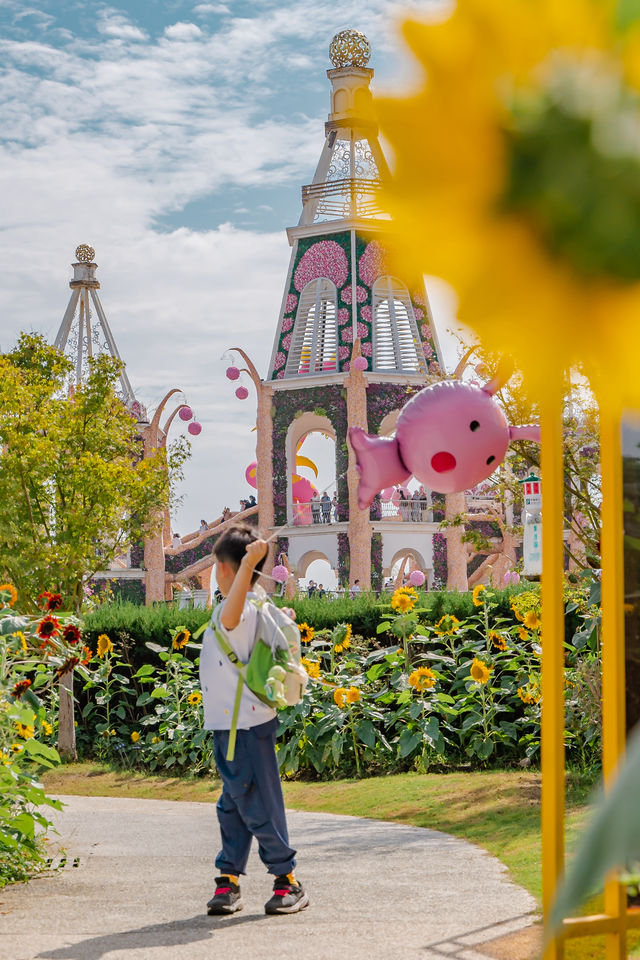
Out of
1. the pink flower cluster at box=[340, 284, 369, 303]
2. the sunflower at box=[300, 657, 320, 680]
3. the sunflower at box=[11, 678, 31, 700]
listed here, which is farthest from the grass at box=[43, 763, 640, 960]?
the pink flower cluster at box=[340, 284, 369, 303]

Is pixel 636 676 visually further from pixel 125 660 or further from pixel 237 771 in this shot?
pixel 125 660

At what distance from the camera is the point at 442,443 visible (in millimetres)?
3400

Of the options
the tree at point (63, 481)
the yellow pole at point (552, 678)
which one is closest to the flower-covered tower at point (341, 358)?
the tree at point (63, 481)

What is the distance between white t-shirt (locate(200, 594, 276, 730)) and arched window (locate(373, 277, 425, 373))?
19690 mm

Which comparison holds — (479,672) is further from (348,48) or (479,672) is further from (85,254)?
(85,254)

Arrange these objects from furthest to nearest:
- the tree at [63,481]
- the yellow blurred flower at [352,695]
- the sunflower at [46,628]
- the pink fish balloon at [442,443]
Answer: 1. the tree at [63,481]
2. the yellow blurred flower at [352,695]
3. the sunflower at [46,628]
4. the pink fish balloon at [442,443]

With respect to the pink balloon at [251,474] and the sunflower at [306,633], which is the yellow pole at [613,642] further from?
the pink balloon at [251,474]

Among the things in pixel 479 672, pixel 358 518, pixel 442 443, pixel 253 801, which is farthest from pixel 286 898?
pixel 358 518

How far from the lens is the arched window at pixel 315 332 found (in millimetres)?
24156

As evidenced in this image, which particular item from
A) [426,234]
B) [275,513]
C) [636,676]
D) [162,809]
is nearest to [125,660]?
[162,809]

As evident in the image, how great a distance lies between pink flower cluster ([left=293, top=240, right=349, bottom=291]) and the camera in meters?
23.9

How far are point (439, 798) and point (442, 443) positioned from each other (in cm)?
437

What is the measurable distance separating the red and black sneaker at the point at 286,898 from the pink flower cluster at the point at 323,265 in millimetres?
20307

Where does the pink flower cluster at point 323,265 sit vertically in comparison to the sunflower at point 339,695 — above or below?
above
